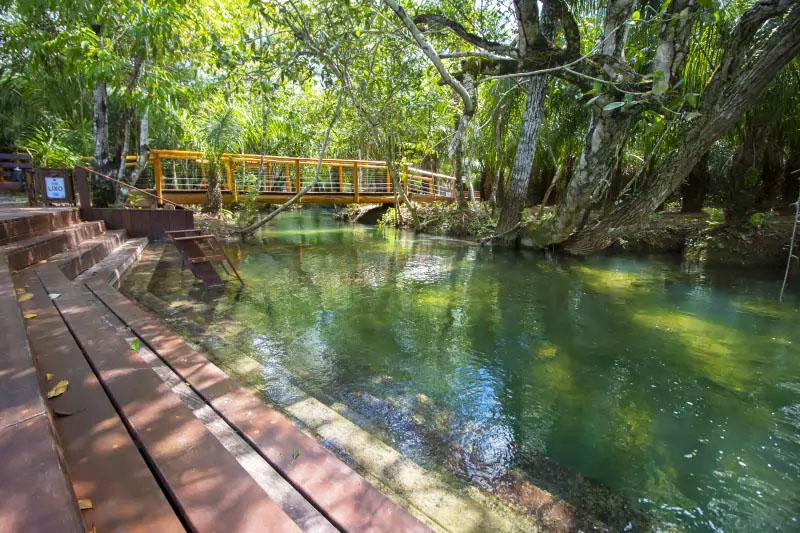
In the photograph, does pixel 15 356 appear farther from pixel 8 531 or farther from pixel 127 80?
pixel 127 80

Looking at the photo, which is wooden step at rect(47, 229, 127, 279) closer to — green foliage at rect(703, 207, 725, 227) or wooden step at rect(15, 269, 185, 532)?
wooden step at rect(15, 269, 185, 532)

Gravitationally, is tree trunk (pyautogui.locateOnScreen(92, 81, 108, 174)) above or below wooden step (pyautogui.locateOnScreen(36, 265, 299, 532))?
above

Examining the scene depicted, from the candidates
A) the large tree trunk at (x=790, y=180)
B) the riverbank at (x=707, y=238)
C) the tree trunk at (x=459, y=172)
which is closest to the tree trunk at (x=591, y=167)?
the riverbank at (x=707, y=238)

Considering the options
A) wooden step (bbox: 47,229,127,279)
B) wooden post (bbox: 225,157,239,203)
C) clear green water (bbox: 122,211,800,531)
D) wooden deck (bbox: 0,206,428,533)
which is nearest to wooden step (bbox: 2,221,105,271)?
wooden step (bbox: 47,229,127,279)

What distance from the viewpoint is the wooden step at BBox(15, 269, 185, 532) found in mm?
1207

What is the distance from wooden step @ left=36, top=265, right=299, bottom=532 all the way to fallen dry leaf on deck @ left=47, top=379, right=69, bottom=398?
0.44 feet

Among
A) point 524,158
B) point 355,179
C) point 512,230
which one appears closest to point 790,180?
point 524,158

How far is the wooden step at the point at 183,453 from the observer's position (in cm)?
124

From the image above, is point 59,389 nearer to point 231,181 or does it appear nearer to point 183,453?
point 183,453

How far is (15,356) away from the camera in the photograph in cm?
186

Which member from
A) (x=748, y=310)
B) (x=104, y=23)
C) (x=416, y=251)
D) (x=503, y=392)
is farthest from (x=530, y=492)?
(x=104, y=23)

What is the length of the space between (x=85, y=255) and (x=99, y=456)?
492cm

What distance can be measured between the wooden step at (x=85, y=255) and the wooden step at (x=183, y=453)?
2.88 m

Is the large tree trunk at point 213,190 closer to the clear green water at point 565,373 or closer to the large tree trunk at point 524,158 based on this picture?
the clear green water at point 565,373
